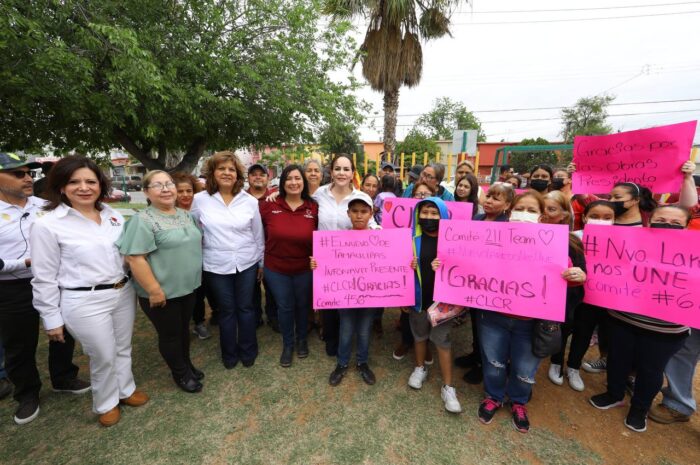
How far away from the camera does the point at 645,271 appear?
2111 mm

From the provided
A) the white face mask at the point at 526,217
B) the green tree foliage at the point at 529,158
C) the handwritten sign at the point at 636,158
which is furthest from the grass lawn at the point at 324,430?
A: the green tree foliage at the point at 529,158

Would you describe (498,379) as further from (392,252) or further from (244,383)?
(244,383)

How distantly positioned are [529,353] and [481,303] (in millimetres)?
511

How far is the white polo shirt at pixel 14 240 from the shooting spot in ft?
7.64

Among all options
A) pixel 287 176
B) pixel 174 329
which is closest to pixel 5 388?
pixel 174 329

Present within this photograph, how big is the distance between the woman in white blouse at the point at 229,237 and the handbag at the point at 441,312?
1813 millimetres

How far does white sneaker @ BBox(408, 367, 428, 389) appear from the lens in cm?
285

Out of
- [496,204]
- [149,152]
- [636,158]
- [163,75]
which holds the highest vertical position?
[163,75]

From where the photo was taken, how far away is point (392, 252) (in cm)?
270

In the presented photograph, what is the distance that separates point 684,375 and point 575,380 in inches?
30.7

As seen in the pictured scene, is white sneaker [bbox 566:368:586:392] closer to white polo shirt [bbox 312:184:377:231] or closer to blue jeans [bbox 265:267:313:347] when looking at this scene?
white polo shirt [bbox 312:184:377:231]

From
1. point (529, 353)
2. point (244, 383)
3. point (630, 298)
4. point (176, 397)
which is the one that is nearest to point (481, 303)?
point (529, 353)

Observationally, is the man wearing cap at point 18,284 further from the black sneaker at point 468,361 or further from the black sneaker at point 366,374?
the black sneaker at point 468,361

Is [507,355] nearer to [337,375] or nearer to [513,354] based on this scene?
[513,354]
